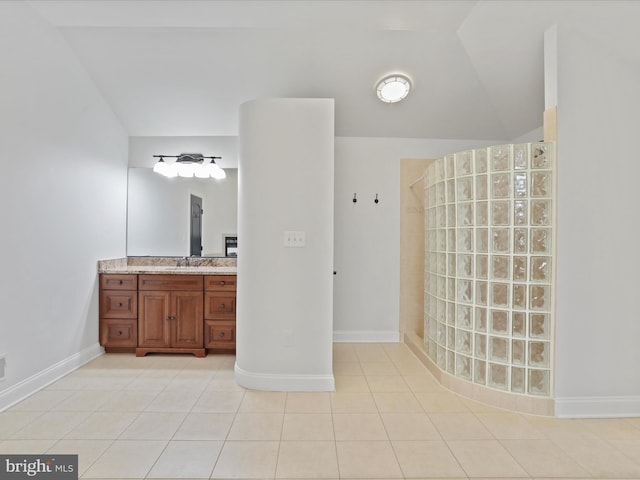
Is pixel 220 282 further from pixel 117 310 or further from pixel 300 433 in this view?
pixel 300 433

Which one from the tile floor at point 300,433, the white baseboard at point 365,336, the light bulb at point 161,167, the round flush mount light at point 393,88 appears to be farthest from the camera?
the white baseboard at point 365,336

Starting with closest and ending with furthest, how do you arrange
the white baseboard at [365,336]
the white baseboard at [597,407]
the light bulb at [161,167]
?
the white baseboard at [597,407] < the light bulb at [161,167] < the white baseboard at [365,336]

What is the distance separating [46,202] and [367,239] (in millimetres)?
2835

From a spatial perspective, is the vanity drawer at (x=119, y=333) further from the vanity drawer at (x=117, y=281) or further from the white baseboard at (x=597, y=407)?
the white baseboard at (x=597, y=407)

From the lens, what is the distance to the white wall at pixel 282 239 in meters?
2.60

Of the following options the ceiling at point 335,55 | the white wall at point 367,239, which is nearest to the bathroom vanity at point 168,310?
the white wall at point 367,239

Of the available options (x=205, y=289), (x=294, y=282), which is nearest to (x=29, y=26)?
(x=205, y=289)

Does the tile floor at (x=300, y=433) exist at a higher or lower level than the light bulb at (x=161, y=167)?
lower

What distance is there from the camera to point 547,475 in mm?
1704

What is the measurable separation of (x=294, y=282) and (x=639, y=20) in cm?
269

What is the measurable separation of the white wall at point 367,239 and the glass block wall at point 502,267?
120 cm

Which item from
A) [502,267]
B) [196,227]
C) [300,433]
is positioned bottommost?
[300,433]

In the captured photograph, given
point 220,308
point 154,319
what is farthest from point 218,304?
point 154,319

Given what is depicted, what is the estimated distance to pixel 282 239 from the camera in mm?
2605
